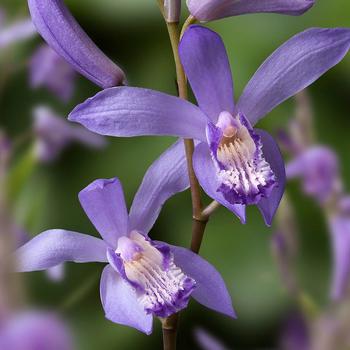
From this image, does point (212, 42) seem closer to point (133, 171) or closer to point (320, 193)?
point (320, 193)

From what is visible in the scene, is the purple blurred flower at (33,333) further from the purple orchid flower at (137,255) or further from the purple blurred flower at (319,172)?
the purple blurred flower at (319,172)

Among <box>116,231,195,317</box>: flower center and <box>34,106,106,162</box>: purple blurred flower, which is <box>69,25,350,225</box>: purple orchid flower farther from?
<box>34,106,106,162</box>: purple blurred flower

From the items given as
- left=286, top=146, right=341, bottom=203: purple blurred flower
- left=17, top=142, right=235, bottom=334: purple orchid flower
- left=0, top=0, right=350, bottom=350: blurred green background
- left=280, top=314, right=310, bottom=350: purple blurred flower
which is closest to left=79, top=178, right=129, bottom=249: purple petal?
left=17, top=142, right=235, bottom=334: purple orchid flower

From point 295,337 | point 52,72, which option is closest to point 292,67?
point 295,337

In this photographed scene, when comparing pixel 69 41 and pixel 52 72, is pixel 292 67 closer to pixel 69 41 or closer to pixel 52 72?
pixel 69 41

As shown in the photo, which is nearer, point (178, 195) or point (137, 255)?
point (137, 255)

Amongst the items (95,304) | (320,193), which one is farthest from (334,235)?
(95,304)
